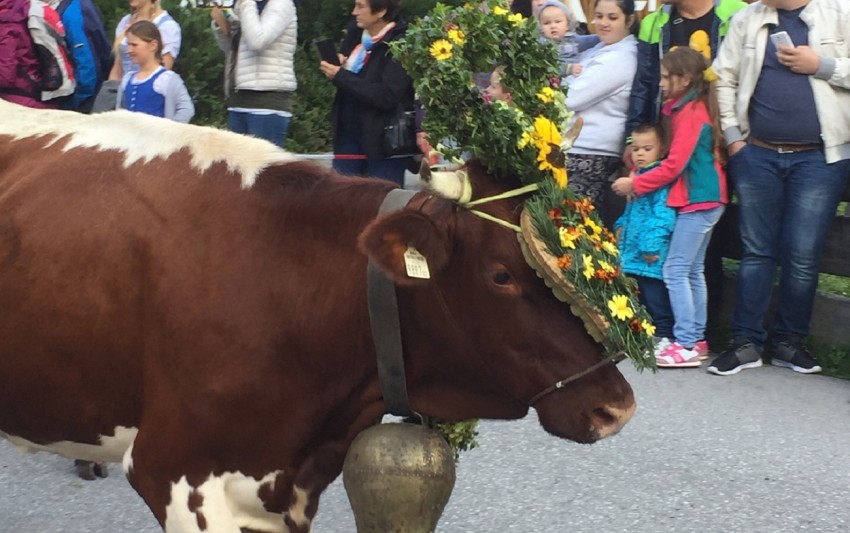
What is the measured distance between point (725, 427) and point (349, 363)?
10.2 ft

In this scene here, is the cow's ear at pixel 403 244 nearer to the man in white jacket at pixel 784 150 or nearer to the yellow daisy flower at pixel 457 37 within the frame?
the yellow daisy flower at pixel 457 37

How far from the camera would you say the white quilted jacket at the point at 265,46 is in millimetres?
7316

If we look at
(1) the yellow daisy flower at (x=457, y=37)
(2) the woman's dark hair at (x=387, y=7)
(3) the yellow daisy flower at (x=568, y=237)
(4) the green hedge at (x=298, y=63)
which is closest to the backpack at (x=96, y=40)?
(4) the green hedge at (x=298, y=63)

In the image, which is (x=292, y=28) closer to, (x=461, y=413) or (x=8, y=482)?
(x=8, y=482)

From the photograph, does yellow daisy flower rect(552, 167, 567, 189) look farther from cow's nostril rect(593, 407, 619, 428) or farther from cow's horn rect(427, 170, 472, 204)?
cow's nostril rect(593, 407, 619, 428)

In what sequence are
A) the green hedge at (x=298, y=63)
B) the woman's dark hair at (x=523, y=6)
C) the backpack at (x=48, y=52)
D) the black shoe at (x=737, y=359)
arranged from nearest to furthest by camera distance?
the black shoe at (x=737, y=359) → the backpack at (x=48, y=52) → the woman's dark hair at (x=523, y=6) → the green hedge at (x=298, y=63)

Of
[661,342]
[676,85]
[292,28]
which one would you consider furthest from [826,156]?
[292,28]

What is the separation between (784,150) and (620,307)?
3.77 m

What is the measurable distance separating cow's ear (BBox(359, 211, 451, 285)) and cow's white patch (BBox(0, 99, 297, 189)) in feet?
1.69

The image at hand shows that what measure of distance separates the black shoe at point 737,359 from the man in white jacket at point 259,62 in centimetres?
309

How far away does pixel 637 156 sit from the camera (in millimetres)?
6645

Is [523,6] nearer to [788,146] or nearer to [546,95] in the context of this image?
[788,146]

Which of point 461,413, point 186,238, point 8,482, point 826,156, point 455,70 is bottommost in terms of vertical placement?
point 8,482

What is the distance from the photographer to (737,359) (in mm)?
6438
